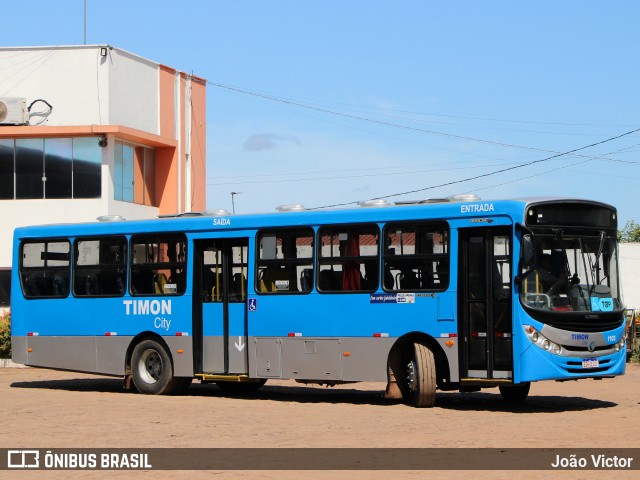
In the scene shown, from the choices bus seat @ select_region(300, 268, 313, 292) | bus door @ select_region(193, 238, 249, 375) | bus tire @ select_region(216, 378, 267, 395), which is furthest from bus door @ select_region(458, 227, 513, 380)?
bus tire @ select_region(216, 378, 267, 395)

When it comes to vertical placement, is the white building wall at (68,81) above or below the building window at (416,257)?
above

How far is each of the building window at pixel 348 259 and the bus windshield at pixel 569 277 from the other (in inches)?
105

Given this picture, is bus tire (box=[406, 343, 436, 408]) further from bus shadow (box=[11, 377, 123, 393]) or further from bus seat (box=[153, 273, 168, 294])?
bus shadow (box=[11, 377, 123, 393])

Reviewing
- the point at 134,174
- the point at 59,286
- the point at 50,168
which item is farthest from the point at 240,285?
the point at 134,174

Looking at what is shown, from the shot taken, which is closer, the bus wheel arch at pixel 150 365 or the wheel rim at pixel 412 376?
the wheel rim at pixel 412 376

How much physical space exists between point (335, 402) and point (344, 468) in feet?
27.4

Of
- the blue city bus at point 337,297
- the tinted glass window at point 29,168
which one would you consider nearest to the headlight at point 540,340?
the blue city bus at point 337,297

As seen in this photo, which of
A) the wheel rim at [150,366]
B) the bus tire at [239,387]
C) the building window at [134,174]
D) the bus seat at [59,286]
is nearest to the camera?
the wheel rim at [150,366]

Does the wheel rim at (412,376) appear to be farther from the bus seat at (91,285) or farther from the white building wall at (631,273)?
the white building wall at (631,273)

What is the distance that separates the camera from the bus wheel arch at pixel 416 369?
18.0 m

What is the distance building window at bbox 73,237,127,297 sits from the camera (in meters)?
22.0

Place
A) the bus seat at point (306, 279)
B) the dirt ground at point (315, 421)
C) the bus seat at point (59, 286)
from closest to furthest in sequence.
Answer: the dirt ground at point (315, 421)
the bus seat at point (306, 279)
the bus seat at point (59, 286)

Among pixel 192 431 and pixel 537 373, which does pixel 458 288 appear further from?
pixel 192 431

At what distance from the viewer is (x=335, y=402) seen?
1980 centimetres
